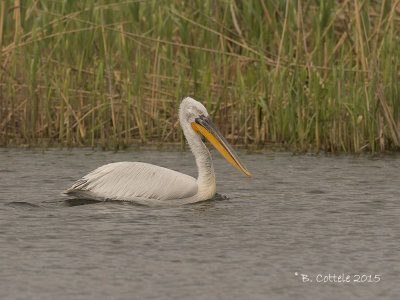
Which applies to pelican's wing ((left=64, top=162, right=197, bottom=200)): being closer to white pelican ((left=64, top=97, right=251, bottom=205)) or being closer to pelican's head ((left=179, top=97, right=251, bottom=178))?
white pelican ((left=64, top=97, right=251, bottom=205))

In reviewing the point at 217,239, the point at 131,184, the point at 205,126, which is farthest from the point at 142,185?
the point at 217,239

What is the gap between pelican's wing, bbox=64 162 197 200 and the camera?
773cm

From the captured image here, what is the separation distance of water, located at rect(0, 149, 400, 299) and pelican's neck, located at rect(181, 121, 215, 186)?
7.5 inches

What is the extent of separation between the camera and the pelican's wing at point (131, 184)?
304 inches

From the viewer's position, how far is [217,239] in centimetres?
620

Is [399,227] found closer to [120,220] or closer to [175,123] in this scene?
[120,220]

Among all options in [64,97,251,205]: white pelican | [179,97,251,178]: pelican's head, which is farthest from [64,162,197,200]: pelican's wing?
[179,97,251,178]: pelican's head

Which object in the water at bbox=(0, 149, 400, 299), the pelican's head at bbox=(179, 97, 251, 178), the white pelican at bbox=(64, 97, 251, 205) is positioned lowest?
the water at bbox=(0, 149, 400, 299)

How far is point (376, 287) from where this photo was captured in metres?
4.87

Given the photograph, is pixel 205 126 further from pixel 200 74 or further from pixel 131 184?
pixel 200 74

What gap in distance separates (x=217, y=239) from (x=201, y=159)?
2099 mm

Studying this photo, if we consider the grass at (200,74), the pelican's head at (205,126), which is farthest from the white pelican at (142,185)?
the grass at (200,74)

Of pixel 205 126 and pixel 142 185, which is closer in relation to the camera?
pixel 142 185

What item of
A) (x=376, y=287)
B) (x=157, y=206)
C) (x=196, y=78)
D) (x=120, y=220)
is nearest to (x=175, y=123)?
(x=196, y=78)
